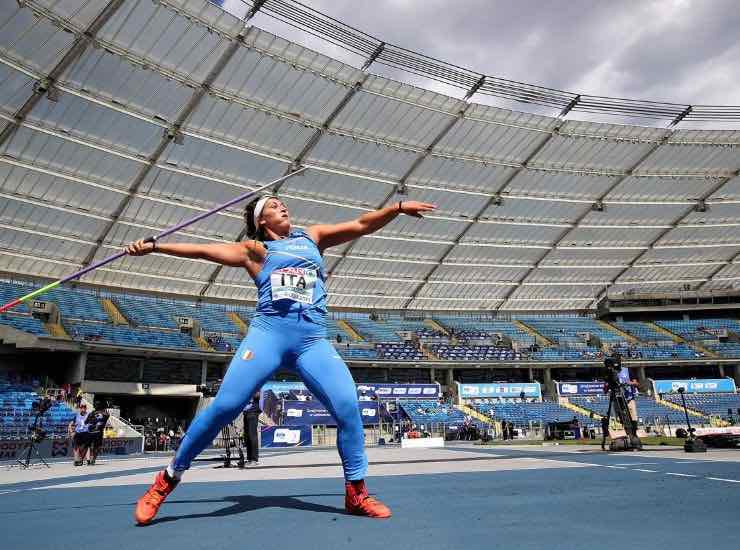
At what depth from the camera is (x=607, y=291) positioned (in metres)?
49.7

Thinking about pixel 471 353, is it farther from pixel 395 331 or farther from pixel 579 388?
pixel 579 388

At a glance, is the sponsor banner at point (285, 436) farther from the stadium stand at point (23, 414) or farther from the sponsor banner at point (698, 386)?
the sponsor banner at point (698, 386)

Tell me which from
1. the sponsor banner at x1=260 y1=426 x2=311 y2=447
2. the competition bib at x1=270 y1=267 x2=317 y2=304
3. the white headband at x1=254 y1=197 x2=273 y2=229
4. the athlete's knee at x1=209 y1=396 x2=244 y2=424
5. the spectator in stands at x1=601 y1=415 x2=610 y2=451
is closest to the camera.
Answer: the athlete's knee at x1=209 y1=396 x2=244 y2=424

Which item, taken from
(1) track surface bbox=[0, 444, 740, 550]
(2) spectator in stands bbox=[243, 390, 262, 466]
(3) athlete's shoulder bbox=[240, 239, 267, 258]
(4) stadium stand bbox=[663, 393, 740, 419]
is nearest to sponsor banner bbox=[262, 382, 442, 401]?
(4) stadium stand bbox=[663, 393, 740, 419]

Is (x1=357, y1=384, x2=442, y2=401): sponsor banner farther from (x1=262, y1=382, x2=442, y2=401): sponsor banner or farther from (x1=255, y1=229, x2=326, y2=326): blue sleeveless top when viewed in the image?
(x1=255, y1=229, x2=326, y2=326): blue sleeveless top

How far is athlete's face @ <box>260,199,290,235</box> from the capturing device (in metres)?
3.97

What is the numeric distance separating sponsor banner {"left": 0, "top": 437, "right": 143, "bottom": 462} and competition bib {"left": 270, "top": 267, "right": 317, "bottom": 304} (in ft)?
53.0

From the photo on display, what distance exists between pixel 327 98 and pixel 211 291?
1991cm

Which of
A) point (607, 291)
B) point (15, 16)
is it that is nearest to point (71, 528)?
point (15, 16)

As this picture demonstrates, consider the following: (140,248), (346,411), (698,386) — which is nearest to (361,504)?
(346,411)

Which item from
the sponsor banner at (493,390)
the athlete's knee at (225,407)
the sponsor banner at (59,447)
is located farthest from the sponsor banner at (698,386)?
the athlete's knee at (225,407)

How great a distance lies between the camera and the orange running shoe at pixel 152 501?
3.15 m

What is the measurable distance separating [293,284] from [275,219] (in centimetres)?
62

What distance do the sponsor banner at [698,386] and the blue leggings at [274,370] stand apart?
143ft
